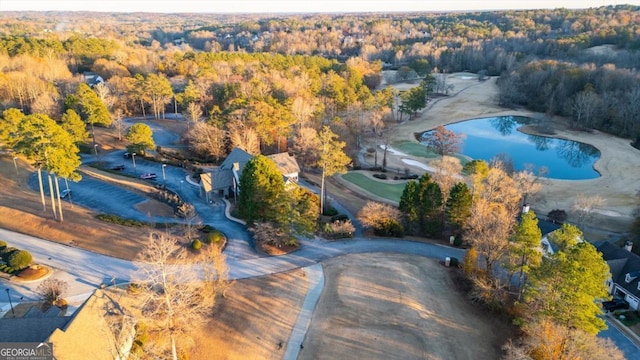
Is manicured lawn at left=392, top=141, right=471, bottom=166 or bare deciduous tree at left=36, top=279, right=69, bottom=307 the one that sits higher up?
Answer: bare deciduous tree at left=36, top=279, right=69, bottom=307

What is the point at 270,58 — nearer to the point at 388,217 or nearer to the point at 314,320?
the point at 388,217

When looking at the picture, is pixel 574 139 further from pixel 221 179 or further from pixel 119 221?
pixel 119 221

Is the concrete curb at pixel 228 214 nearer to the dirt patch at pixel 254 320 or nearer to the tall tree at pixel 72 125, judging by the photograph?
the dirt patch at pixel 254 320

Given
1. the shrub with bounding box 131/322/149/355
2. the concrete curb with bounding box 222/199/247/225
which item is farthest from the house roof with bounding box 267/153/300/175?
the shrub with bounding box 131/322/149/355

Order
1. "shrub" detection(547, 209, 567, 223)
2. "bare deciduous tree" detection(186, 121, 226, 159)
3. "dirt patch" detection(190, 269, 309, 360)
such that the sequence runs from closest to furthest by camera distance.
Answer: "dirt patch" detection(190, 269, 309, 360) → "shrub" detection(547, 209, 567, 223) → "bare deciduous tree" detection(186, 121, 226, 159)

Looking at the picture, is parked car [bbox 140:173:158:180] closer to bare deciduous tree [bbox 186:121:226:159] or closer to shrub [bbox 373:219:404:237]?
bare deciduous tree [bbox 186:121:226:159]

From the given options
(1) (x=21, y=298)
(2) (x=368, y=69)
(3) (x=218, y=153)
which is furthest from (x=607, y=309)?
(2) (x=368, y=69)

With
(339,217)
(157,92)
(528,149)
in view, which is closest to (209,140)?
(339,217)
